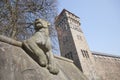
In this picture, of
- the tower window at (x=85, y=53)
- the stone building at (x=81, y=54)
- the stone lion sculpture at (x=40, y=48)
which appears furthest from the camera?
the tower window at (x=85, y=53)

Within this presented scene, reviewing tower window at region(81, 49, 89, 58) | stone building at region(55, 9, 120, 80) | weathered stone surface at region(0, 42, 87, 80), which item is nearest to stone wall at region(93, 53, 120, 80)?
stone building at region(55, 9, 120, 80)

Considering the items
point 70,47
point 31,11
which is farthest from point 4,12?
point 70,47

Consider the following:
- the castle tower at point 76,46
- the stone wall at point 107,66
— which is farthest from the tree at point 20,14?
the stone wall at point 107,66

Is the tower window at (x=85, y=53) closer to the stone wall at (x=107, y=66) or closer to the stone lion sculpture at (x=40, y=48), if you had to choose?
the stone wall at (x=107, y=66)

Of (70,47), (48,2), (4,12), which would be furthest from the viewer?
(70,47)

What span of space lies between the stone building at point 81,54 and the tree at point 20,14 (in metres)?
18.2

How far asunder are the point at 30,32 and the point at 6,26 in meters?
1.91

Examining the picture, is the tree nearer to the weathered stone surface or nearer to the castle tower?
the weathered stone surface

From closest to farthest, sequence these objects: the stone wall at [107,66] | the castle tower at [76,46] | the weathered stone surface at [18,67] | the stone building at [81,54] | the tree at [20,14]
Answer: the weathered stone surface at [18,67], the tree at [20,14], the castle tower at [76,46], the stone building at [81,54], the stone wall at [107,66]

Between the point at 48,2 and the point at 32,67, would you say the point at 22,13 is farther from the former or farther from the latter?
the point at 32,67

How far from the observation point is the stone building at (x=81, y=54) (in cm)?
3097

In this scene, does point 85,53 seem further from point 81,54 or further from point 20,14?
point 20,14

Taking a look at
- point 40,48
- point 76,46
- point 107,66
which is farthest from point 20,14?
point 107,66

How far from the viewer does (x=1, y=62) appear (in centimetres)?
257
